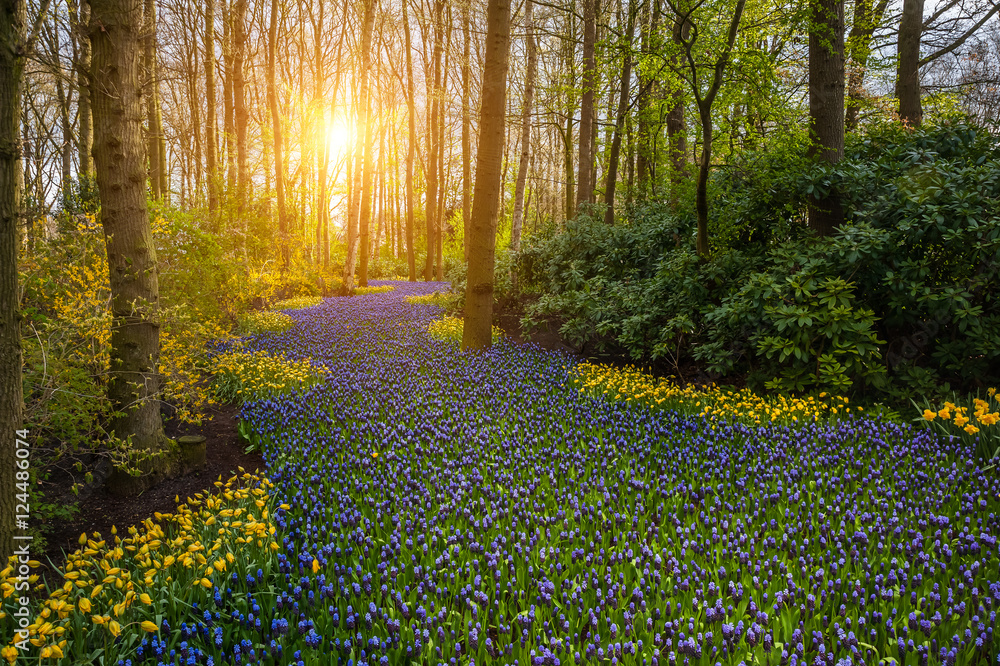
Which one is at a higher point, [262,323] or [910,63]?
[910,63]

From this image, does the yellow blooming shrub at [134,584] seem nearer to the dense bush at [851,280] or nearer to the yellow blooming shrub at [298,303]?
the dense bush at [851,280]

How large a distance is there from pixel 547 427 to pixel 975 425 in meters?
3.39

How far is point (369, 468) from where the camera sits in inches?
168

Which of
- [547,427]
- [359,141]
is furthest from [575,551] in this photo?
[359,141]

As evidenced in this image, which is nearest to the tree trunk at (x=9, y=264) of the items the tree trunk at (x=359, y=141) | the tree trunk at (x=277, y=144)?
the tree trunk at (x=277, y=144)

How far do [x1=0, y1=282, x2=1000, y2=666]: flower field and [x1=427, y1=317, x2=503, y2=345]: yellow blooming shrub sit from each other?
416 centimetres

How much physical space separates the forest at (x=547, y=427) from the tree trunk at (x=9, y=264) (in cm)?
1

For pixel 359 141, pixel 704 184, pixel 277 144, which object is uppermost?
pixel 359 141

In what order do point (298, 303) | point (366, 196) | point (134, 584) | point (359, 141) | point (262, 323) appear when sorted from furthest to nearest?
point (359, 141), point (366, 196), point (298, 303), point (262, 323), point (134, 584)

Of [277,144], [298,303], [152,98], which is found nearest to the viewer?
[152,98]

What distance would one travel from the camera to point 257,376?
7.18m

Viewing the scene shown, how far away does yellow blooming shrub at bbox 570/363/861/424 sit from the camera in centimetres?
506

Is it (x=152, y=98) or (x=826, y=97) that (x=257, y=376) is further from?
(x=152, y=98)

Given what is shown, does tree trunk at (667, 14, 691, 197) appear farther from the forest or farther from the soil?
the soil
